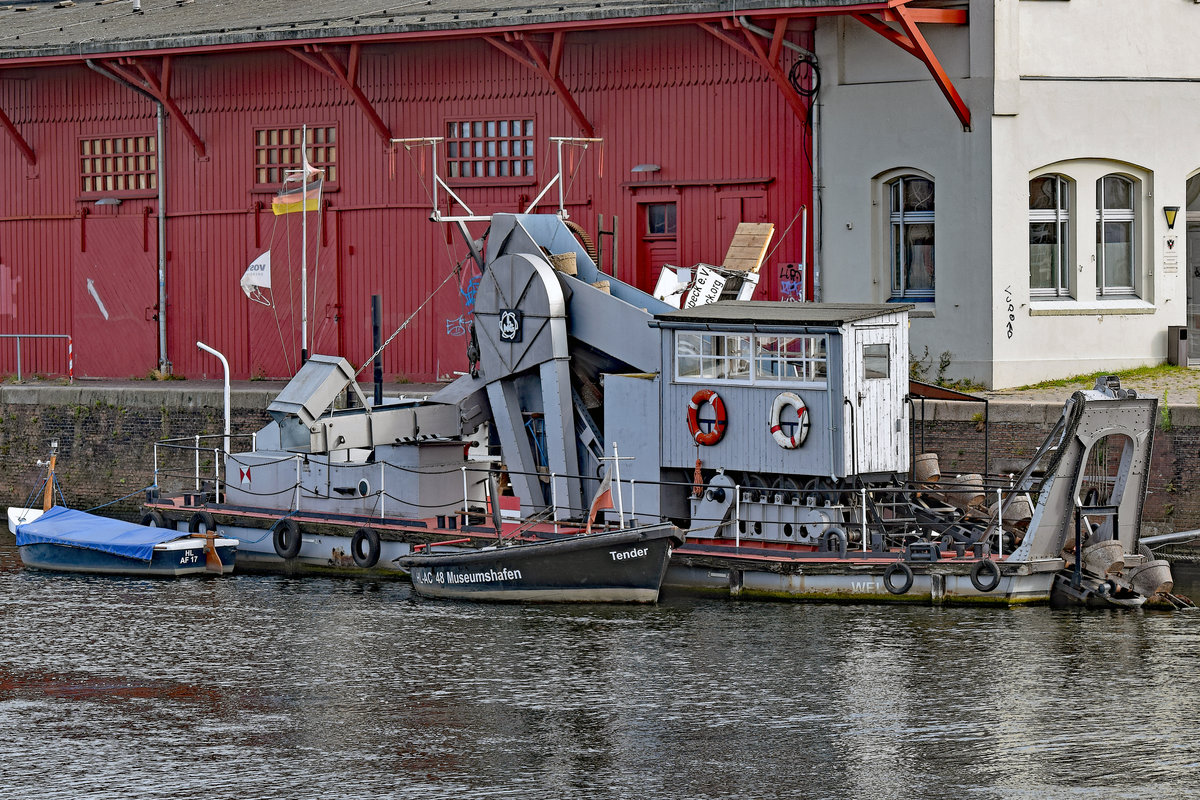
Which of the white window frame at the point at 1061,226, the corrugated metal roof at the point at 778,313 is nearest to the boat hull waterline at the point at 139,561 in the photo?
the corrugated metal roof at the point at 778,313

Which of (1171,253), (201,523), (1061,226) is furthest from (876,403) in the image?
(201,523)

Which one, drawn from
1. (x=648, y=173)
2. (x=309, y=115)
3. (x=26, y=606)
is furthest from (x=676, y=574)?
(x=309, y=115)

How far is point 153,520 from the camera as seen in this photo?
30.4 metres

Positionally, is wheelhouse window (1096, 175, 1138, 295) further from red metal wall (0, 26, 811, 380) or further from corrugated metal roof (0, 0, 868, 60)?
corrugated metal roof (0, 0, 868, 60)

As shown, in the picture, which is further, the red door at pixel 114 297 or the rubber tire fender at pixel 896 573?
the red door at pixel 114 297

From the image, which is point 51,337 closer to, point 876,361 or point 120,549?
point 120,549

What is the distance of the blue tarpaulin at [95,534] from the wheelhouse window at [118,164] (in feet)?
37.3

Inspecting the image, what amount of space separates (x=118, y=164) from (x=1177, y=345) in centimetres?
2135

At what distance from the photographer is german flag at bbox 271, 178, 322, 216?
35.6m

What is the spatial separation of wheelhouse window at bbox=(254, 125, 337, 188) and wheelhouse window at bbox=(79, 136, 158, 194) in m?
2.62

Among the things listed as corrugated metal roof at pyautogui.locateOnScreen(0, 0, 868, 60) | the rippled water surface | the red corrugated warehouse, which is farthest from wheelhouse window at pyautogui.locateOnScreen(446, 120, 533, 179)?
the rippled water surface

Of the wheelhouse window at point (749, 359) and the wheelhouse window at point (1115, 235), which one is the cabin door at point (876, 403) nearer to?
the wheelhouse window at point (749, 359)

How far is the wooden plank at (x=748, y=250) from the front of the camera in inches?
1181

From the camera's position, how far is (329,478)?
29.1 meters
